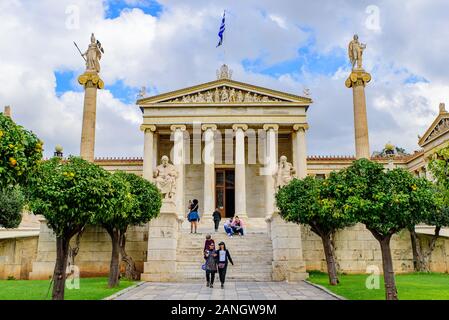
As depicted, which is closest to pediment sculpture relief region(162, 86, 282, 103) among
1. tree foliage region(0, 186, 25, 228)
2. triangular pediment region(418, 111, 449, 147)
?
tree foliage region(0, 186, 25, 228)

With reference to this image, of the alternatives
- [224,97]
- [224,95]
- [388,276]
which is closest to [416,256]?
[388,276]

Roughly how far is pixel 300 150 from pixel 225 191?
8408 millimetres

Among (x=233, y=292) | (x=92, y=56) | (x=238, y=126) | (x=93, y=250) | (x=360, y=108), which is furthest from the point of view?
(x=238, y=126)

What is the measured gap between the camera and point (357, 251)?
23.0 m

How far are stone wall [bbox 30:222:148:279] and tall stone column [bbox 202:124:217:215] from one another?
1367cm

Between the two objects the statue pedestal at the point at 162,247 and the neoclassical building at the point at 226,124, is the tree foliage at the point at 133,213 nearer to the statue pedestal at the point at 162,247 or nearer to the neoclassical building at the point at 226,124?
the statue pedestal at the point at 162,247

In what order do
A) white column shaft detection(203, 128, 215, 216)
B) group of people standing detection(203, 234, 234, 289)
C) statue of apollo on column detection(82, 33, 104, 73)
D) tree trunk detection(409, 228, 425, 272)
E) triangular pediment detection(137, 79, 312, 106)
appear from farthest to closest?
triangular pediment detection(137, 79, 312, 106)
white column shaft detection(203, 128, 215, 216)
statue of apollo on column detection(82, 33, 104, 73)
tree trunk detection(409, 228, 425, 272)
group of people standing detection(203, 234, 234, 289)

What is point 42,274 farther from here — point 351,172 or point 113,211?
point 351,172

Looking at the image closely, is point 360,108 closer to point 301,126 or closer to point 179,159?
point 301,126

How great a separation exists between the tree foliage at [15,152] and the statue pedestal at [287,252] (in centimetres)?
1238

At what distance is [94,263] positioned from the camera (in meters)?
22.5

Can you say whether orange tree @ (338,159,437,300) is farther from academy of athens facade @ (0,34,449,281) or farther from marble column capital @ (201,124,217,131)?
marble column capital @ (201,124,217,131)

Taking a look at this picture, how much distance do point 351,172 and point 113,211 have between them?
721 centimetres

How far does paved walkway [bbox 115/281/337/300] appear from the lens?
13.5 metres
